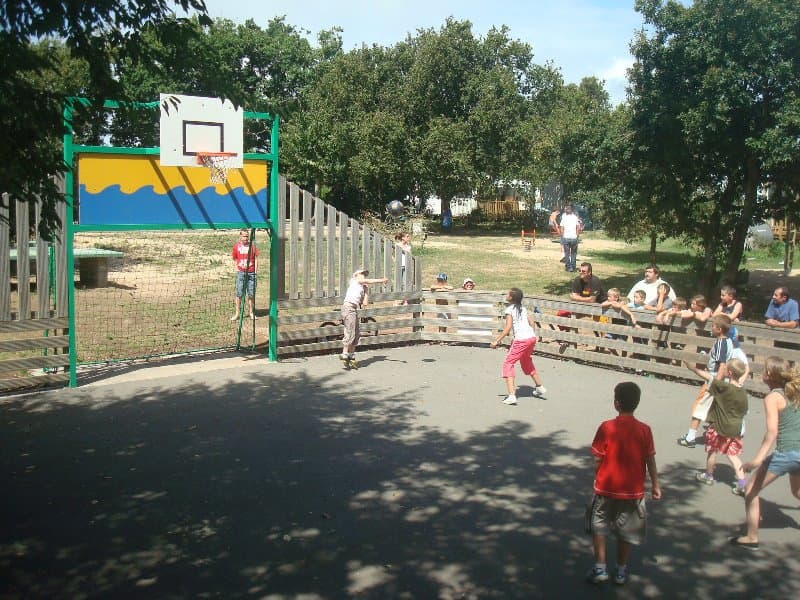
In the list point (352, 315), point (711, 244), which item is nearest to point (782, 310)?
point (352, 315)

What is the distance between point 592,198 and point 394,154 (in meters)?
21.8

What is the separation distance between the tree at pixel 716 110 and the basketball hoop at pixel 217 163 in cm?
932

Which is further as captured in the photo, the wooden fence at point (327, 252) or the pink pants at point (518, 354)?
the wooden fence at point (327, 252)

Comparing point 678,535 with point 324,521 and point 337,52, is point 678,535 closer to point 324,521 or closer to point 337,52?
point 324,521

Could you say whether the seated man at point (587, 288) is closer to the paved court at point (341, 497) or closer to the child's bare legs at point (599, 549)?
the paved court at point (341, 497)

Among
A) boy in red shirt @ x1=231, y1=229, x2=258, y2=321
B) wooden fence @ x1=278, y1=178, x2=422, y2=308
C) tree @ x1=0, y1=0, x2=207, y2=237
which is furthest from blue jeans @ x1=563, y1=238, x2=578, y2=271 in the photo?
tree @ x1=0, y1=0, x2=207, y2=237

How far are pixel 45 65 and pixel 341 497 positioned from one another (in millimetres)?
4111

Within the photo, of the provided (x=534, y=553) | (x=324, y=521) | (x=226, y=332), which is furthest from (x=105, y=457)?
Answer: (x=226, y=332)

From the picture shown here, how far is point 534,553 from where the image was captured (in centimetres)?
599

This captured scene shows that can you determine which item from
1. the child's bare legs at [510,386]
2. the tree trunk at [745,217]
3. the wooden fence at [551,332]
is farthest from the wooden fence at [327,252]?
the tree trunk at [745,217]

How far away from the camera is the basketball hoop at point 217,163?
38.6 feet

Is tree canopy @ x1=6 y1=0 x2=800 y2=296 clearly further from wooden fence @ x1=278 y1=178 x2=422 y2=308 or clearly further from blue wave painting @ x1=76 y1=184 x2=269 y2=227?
wooden fence @ x1=278 y1=178 x2=422 y2=308

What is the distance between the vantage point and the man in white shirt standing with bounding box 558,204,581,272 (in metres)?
21.8

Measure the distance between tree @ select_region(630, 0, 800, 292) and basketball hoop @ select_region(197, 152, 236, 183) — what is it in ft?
30.6
